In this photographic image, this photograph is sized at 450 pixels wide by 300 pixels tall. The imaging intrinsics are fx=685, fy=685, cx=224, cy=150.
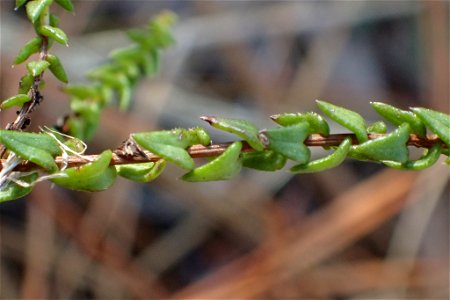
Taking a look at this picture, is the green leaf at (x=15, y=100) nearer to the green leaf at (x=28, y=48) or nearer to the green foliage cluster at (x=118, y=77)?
the green leaf at (x=28, y=48)

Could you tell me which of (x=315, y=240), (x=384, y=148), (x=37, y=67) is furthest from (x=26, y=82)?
(x=315, y=240)

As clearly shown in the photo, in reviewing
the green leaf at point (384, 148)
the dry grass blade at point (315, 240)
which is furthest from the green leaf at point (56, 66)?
the dry grass blade at point (315, 240)

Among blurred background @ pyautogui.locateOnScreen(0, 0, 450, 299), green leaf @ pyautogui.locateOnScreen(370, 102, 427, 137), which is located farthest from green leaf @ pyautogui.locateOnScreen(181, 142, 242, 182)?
blurred background @ pyautogui.locateOnScreen(0, 0, 450, 299)

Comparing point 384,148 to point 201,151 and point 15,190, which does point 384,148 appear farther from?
point 15,190

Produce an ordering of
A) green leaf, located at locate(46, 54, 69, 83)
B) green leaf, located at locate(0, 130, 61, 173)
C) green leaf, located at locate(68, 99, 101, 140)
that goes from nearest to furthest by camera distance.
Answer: green leaf, located at locate(0, 130, 61, 173)
green leaf, located at locate(46, 54, 69, 83)
green leaf, located at locate(68, 99, 101, 140)

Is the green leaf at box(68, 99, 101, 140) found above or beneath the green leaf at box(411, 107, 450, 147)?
beneath

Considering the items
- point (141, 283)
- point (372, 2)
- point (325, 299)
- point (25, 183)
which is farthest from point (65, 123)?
point (372, 2)

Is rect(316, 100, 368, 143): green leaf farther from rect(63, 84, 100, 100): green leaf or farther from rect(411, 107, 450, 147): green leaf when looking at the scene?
rect(63, 84, 100, 100): green leaf
